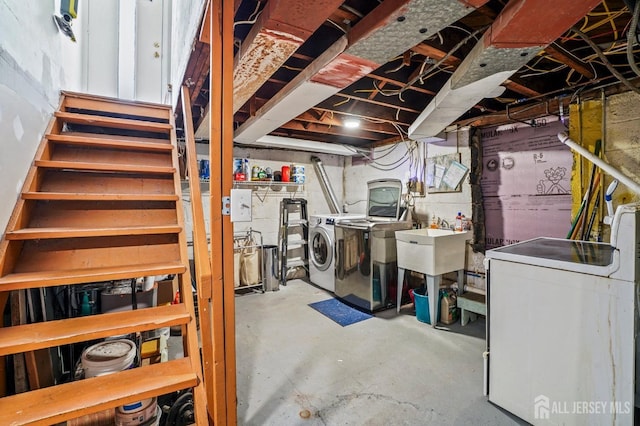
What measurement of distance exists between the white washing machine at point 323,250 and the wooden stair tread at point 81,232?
2.42 metres

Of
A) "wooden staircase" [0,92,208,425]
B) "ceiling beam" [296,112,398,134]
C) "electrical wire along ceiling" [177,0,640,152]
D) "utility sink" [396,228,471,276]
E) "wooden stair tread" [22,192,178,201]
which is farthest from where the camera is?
"ceiling beam" [296,112,398,134]

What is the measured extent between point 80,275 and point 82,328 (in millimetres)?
262

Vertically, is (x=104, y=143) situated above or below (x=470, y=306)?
above

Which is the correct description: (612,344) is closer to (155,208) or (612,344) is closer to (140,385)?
(140,385)

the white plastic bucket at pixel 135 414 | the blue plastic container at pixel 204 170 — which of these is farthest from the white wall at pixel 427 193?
the white plastic bucket at pixel 135 414

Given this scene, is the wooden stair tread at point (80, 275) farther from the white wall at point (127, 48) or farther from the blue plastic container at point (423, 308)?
the white wall at point (127, 48)

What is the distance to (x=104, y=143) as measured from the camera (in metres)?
2.07

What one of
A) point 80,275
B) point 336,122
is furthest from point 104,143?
point 336,122

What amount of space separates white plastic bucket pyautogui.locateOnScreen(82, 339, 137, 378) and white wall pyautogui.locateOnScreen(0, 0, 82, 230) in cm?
77

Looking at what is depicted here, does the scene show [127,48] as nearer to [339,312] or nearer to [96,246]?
[96,246]

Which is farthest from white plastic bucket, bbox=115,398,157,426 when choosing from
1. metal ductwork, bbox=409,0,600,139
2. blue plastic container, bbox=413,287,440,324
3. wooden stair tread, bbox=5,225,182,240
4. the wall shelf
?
the wall shelf

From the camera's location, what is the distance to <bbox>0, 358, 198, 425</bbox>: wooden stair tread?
102 cm

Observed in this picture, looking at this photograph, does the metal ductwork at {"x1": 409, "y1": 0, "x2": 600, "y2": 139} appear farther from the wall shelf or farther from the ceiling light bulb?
the wall shelf

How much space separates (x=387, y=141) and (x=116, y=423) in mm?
4124
